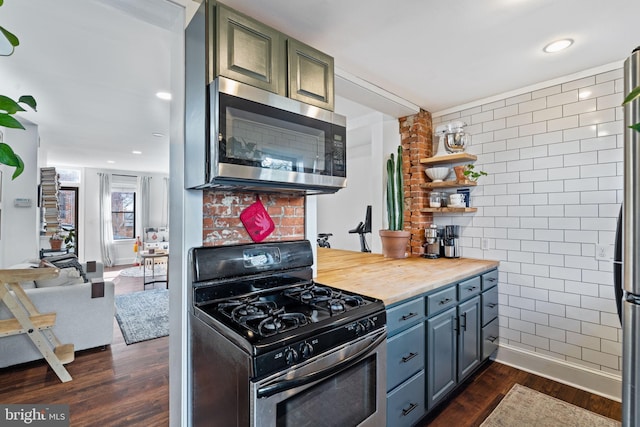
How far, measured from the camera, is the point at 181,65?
151 centimetres

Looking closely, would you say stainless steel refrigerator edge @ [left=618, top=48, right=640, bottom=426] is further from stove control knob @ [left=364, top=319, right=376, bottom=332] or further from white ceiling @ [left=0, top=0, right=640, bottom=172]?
white ceiling @ [left=0, top=0, right=640, bottom=172]

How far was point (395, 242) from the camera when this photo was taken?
2832 mm

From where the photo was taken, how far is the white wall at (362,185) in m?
3.28

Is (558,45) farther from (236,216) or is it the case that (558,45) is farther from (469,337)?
(236,216)

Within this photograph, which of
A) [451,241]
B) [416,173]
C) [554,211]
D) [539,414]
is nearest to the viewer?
[539,414]

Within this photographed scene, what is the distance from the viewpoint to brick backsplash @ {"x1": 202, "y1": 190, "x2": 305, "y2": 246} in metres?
1.57

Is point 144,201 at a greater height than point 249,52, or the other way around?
point 249,52

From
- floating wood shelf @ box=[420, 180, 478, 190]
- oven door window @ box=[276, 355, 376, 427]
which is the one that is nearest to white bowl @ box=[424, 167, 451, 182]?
floating wood shelf @ box=[420, 180, 478, 190]

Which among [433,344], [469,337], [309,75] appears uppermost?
[309,75]

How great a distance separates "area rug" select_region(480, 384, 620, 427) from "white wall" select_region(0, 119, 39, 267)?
5118 millimetres

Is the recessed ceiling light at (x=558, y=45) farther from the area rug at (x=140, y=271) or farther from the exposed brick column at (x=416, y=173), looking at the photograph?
the area rug at (x=140, y=271)

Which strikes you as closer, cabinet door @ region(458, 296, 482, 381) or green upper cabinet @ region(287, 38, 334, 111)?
green upper cabinet @ region(287, 38, 334, 111)

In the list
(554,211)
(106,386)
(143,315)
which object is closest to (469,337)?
(554,211)

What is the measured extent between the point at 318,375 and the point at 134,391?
1.98m
